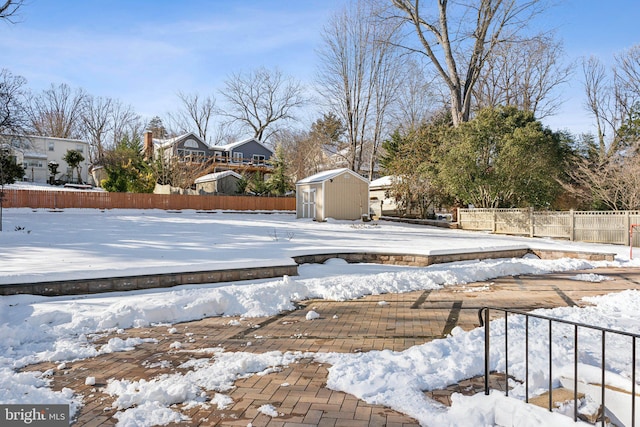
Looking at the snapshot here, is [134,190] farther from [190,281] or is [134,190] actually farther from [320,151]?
[190,281]

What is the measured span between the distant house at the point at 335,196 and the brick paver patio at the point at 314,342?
16.9 meters

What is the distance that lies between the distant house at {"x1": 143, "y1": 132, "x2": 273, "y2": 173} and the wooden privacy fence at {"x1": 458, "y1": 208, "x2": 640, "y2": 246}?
24.6 m

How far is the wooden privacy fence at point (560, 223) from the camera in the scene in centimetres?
1609

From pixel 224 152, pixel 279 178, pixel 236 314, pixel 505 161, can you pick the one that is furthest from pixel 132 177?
pixel 236 314

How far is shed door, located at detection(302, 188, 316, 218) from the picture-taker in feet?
85.0

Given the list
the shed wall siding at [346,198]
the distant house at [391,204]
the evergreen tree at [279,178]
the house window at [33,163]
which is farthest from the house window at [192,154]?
the shed wall siding at [346,198]

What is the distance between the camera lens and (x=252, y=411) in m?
3.19

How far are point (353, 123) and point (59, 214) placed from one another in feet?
67.3

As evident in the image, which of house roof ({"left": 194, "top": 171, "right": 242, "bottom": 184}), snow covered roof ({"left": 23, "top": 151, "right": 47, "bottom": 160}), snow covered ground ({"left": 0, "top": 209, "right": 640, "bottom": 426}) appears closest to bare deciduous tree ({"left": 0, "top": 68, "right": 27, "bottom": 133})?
snow covered ground ({"left": 0, "top": 209, "right": 640, "bottom": 426})

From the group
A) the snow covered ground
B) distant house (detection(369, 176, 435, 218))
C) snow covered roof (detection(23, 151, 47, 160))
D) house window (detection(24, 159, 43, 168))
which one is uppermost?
snow covered roof (detection(23, 151, 47, 160))

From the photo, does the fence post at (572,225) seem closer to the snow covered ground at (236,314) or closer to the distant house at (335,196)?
the snow covered ground at (236,314)

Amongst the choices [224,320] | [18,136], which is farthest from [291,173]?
[224,320]

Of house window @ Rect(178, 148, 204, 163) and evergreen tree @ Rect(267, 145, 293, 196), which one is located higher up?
house window @ Rect(178, 148, 204, 163)

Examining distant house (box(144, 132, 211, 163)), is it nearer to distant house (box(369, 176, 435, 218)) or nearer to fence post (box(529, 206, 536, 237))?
distant house (box(369, 176, 435, 218))
